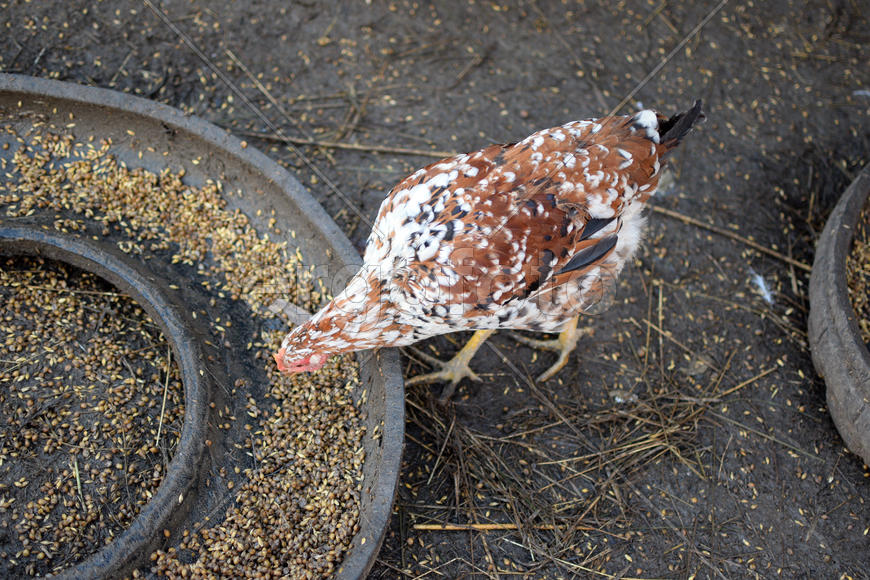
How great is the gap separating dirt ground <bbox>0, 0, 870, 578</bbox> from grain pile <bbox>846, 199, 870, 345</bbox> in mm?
333

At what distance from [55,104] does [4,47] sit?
1068 mm

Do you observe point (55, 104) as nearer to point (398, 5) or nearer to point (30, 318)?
point (30, 318)

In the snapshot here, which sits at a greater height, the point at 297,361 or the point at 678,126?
the point at 297,361

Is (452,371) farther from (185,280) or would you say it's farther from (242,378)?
(185,280)

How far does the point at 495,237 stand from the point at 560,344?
1165mm

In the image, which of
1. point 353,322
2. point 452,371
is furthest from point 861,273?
point 353,322

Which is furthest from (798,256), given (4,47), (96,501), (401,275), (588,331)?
(4,47)

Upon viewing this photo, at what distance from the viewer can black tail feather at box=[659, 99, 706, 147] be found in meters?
2.67

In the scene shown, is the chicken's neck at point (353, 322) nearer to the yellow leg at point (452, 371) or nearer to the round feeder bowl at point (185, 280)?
the round feeder bowl at point (185, 280)

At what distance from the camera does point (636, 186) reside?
264 cm

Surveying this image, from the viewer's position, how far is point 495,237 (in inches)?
92.5

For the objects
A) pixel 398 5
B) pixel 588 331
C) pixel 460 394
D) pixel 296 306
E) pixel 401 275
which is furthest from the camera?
pixel 398 5

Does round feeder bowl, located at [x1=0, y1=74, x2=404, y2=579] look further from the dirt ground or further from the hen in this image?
the dirt ground

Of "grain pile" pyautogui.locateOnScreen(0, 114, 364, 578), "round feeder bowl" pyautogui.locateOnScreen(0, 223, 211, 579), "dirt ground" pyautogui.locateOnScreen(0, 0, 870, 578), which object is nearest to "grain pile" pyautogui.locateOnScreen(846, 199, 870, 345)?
"dirt ground" pyautogui.locateOnScreen(0, 0, 870, 578)
